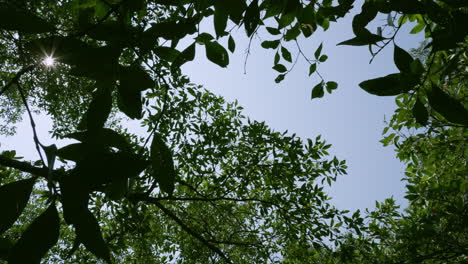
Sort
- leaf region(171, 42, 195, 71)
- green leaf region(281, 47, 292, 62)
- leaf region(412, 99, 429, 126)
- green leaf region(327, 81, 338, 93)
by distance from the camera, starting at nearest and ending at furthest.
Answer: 1. leaf region(412, 99, 429, 126)
2. leaf region(171, 42, 195, 71)
3. green leaf region(281, 47, 292, 62)
4. green leaf region(327, 81, 338, 93)

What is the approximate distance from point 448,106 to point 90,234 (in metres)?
0.83

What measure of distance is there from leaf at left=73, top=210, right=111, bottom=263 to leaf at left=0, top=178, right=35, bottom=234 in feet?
0.33

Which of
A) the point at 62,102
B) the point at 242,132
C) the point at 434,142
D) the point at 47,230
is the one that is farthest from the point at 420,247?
the point at 62,102

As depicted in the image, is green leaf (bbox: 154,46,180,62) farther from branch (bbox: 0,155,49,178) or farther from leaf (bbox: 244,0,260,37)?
branch (bbox: 0,155,49,178)

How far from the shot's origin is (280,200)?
439cm

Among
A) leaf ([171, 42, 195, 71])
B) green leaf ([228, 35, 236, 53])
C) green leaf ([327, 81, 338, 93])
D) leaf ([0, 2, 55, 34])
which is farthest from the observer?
green leaf ([327, 81, 338, 93])

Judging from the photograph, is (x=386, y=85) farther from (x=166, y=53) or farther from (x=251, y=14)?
(x=166, y=53)

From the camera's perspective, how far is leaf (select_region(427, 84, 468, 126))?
0.70m

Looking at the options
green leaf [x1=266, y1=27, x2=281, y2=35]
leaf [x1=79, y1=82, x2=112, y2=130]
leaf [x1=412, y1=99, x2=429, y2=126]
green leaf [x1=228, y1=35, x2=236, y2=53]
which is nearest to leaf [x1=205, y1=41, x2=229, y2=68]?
leaf [x1=79, y1=82, x2=112, y2=130]

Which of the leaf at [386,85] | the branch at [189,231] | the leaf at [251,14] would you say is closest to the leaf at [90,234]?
the leaf at [386,85]

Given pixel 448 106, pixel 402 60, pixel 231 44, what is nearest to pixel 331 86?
pixel 231 44

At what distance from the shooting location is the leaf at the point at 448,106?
0.70 metres

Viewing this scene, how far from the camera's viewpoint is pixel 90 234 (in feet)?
1.82

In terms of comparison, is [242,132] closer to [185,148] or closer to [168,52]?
[185,148]
